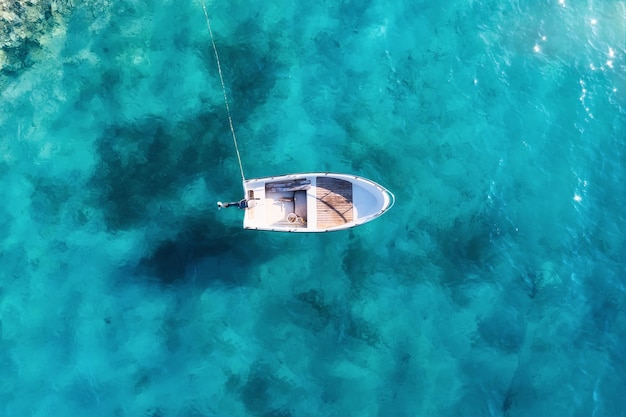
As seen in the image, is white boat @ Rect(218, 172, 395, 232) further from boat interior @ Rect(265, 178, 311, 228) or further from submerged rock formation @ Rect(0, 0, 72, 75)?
submerged rock formation @ Rect(0, 0, 72, 75)

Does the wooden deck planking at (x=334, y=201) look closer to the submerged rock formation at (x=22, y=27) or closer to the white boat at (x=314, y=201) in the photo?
the white boat at (x=314, y=201)

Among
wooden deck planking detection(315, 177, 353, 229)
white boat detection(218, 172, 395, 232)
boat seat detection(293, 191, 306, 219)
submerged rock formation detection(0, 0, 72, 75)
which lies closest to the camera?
white boat detection(218, 172, 395, 232)

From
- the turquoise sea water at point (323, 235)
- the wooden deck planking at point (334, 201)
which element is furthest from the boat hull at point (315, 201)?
the turquoise sea water at point (323, 235)

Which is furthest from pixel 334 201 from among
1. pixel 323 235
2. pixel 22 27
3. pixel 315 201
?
pixel 22 27

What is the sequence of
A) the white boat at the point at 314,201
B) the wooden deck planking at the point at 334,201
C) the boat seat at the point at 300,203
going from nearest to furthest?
the white boat at the point at 314,201 < the wooden deck planking at the point at 334,201 < the boat seat at the point at 300,203

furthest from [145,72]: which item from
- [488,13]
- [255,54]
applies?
[488,13]

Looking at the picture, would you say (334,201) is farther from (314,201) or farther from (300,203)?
(300,203)

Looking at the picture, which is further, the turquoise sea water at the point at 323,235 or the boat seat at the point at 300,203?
the boat seat at the point at 300,203

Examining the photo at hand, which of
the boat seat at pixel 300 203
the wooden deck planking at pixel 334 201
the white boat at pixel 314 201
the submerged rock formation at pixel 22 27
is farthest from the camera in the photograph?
the submerged rock formation at pixel 22 27

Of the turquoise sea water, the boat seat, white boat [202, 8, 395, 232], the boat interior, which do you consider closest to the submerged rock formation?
the turquoise sea water
